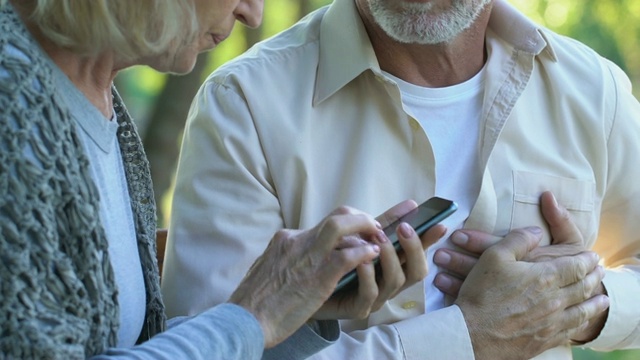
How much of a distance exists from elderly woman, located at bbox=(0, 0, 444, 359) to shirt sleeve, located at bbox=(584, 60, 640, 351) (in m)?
0.80

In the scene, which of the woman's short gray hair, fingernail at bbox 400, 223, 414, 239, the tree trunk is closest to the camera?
the woman's short gray hair

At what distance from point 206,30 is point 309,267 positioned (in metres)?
0.43

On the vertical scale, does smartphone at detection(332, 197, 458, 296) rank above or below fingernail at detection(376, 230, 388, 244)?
below

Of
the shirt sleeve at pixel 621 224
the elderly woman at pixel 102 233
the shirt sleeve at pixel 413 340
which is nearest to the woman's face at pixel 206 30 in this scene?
the elderly woman at pixel 102 233

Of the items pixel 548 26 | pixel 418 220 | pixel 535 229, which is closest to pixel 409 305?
pixel 535 229

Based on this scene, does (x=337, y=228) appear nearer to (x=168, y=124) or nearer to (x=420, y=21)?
(x=420, y=21)

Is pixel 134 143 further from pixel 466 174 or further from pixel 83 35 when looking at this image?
pixel 466 174

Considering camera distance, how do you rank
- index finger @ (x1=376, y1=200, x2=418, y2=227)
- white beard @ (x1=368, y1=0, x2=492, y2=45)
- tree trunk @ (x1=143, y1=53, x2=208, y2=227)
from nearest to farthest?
index finger @ (x1=376, y1=200, x2=418, y2=227), white beard @ (x1=368, y1=0, x2=492, y2=45), tree trunk @ (x1=143, y1=53, x2=208, y2=227)

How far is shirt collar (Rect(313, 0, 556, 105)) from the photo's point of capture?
2.33 meters

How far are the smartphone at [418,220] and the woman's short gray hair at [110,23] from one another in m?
0.50

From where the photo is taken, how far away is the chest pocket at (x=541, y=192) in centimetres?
237

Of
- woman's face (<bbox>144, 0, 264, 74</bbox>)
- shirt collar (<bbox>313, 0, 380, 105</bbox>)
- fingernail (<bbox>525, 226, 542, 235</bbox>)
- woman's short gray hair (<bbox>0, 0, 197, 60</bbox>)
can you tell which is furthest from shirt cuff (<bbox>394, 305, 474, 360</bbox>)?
woman's short gray hair (<bbox>0, 0, 197, 60</bbox>)

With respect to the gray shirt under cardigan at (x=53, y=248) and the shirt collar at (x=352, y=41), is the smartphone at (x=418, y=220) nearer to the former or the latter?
the gray shirt under cardigan at (x=53, y=248)

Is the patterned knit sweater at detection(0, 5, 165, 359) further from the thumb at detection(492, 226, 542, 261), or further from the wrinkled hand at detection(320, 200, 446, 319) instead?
the thumb at detection(492, 226, 542, 261)
